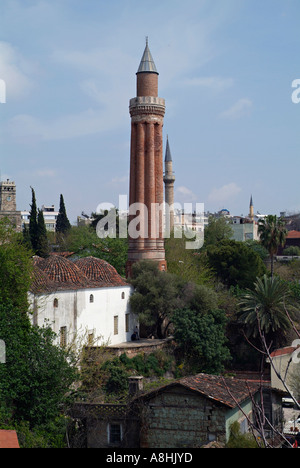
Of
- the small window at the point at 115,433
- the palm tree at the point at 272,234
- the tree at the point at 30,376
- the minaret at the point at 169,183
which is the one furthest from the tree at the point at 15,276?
the minaret at the point at 169,183

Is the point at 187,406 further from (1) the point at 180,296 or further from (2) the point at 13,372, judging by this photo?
(1) the point at 180,296

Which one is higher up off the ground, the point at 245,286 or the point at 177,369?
the point at 245,286

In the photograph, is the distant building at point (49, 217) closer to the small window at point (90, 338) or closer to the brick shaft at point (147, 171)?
the brick shaft at point (147, 171)

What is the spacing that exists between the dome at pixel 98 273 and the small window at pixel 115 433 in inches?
404

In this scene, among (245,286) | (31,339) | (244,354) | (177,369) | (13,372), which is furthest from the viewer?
(245,286)

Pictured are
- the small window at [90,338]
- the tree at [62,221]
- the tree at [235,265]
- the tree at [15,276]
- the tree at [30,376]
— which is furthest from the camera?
the tree at [62,221]

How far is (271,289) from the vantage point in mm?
32438

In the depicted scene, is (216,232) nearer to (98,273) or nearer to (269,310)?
(269,310)

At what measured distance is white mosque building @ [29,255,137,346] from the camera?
2436cm

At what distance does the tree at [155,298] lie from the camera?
3072 cm
